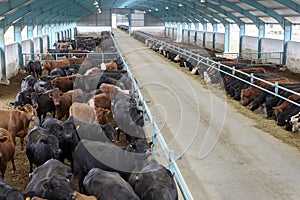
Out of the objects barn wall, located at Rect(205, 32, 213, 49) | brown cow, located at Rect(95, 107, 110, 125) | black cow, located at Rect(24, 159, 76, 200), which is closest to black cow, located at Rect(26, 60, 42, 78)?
brown cow, located at Rect(95, 107, 110, 125)

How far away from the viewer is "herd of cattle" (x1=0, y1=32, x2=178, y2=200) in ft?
19.7

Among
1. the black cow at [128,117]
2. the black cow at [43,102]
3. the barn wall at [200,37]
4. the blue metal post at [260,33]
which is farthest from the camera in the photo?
the barn wall at [200,37]

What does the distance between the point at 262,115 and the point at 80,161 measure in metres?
7.91

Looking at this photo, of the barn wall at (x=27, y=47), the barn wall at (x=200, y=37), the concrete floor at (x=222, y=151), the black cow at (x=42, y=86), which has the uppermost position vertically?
the barn wall at (x=200, y=37)

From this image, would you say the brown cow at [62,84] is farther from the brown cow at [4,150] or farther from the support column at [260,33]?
the support column at [260,33]

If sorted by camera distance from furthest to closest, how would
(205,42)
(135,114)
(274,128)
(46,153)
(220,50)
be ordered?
1. (205,42)
2. (220,50)
3. (274,128)
4. (135,114)
5. (46,153)

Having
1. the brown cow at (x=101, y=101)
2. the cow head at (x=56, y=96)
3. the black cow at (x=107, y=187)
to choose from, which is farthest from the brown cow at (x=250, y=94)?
the black cow at (x=107, y=187)

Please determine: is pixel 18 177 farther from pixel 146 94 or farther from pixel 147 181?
pixel 146 94

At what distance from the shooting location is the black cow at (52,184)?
232 inches

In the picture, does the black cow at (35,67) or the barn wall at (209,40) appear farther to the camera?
the barn wall at (209,40)

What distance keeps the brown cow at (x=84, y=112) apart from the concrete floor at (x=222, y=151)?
2089 millimetres

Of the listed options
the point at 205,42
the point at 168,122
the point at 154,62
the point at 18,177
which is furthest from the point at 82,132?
the point at 205,42

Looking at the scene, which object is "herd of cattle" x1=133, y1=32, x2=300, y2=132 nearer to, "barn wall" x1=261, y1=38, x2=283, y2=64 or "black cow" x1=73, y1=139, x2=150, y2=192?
"black cow" x1=73, y1=139, x2=150, y2=192

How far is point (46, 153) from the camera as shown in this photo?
316 inches
